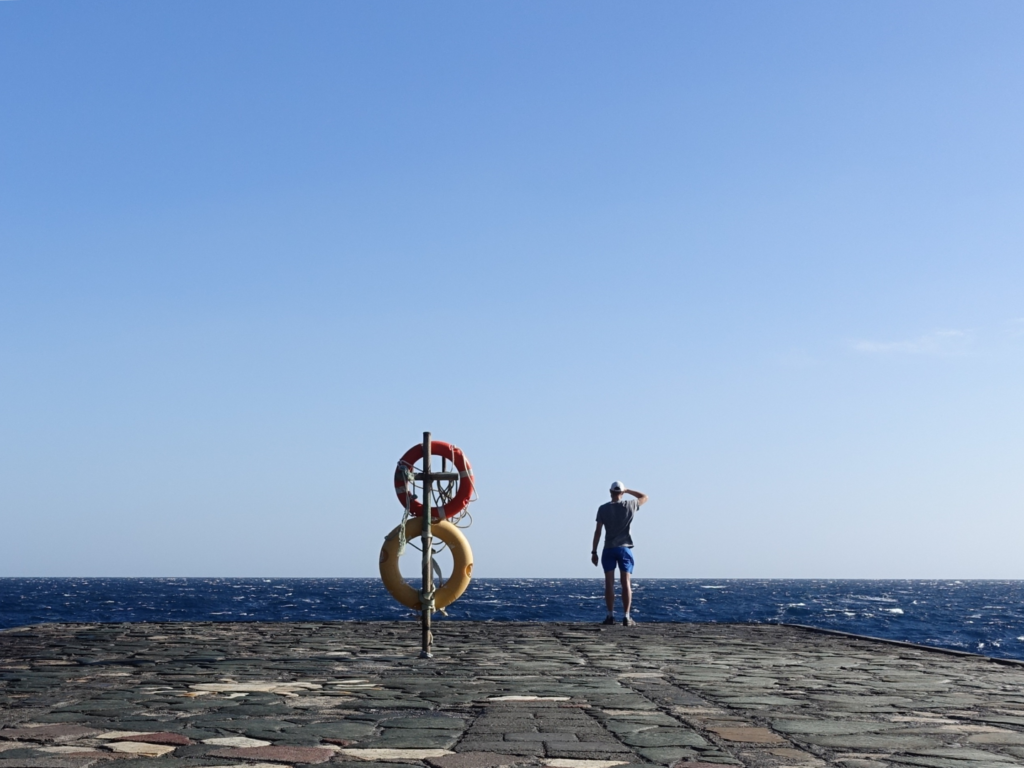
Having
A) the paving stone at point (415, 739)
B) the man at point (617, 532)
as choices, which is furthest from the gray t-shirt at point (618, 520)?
the paving stone at point (415, 739)

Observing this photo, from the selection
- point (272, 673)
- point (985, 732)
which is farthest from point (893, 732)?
point (272, 673)

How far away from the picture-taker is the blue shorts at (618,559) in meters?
11.6

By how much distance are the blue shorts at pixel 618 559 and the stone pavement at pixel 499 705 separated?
85.6 inches

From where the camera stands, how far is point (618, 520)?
38.2ft

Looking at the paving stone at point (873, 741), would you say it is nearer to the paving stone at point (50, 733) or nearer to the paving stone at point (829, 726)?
the paving stone at point (829, 726)

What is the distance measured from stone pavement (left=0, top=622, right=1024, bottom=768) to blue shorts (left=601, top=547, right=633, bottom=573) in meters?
2.18

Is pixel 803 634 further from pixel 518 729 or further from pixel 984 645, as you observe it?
pixel 984 645

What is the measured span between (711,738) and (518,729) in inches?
32.7

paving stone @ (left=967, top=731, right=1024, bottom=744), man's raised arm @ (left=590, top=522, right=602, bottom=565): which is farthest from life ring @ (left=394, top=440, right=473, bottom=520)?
paving stone @ (left=967, top=731, right=1024, bottom=744)

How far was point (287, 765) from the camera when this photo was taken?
12.3 ft

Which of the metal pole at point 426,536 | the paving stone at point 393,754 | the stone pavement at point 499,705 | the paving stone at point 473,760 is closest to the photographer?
the paving stone at point 473,760

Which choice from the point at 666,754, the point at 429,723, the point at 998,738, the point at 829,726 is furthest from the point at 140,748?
the point at 998,738

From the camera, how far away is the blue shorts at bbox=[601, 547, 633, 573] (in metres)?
11.6

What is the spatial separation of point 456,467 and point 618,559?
331cm
